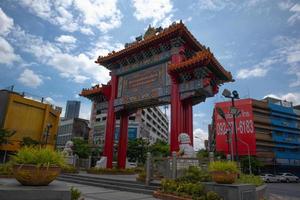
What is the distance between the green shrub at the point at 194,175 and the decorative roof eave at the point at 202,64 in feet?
23.2

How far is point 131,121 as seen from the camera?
64125 millimetres

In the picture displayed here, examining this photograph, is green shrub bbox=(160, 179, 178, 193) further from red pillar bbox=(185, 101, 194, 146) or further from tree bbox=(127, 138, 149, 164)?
tree bbox=(127, 138, 149, 164)

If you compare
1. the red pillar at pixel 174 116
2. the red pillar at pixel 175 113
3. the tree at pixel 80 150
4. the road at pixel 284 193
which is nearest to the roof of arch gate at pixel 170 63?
the red pillar at pixel 175 113

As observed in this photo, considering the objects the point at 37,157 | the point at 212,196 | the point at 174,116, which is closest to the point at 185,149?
the point at 174,116

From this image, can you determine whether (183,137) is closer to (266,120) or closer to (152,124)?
(266,120)

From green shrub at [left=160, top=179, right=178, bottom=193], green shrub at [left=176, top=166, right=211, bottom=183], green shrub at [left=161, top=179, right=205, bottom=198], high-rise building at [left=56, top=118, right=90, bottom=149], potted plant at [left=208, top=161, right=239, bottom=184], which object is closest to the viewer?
potted plant at [left=208, top=161, right=239, bottom=184]

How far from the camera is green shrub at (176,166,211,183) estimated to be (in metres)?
9.85

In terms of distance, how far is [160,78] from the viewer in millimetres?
17859

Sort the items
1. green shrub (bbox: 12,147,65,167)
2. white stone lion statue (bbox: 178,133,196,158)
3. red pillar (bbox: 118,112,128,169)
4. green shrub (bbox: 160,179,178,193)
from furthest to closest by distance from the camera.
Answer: red pillar (bbox: 118,112,128,169), white stone lion statue (bbox: 178,133,196,158), green shrub (bbox: 160,179,178,193), green shrub (bbox: 12,147,65,167)

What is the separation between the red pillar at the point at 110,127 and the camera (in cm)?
1925

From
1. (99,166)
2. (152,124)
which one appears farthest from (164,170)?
(152,124)

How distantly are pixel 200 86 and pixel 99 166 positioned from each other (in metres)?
9.94

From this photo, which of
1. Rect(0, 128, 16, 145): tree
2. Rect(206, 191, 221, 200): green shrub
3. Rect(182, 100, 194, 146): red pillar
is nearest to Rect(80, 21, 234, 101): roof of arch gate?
Rect(182, 100, 194, 146): red pillar

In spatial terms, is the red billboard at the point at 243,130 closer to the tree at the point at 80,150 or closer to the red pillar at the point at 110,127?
the tree at the point at 80,150
